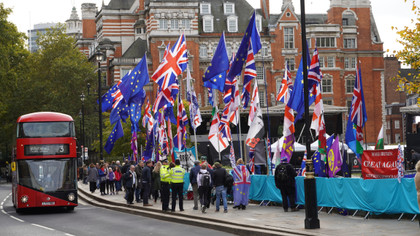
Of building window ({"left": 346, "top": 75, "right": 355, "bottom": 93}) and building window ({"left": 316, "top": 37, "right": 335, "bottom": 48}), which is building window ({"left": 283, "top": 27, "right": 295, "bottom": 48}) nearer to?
building window ({"left": 316, "top": 37, "right": 335, "bottom": 48})

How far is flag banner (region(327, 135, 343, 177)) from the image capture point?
23.7 meters

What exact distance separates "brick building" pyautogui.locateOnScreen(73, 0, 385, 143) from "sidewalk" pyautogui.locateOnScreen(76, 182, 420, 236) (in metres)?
62.8

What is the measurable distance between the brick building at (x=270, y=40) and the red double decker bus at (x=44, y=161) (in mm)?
58513

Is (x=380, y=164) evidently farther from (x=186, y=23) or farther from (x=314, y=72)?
(x=186, y=23)

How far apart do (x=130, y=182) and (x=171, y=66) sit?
581 centimetres

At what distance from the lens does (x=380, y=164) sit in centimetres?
2066

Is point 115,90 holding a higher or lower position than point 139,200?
higher

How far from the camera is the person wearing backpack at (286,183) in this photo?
2342 cm

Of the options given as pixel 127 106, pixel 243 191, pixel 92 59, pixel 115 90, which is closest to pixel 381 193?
pixel 243 191

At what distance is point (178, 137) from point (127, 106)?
20.8 ft

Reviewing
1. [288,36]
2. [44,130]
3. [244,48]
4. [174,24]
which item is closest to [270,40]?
[288,36]

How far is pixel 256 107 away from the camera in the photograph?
29.2m

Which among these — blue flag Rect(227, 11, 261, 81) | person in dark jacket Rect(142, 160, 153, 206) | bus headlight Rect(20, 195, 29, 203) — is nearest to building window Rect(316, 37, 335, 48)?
person in dark jacket Rect(142, 160, 153, 206)

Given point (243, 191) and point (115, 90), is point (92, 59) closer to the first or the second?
point (115, 90)
